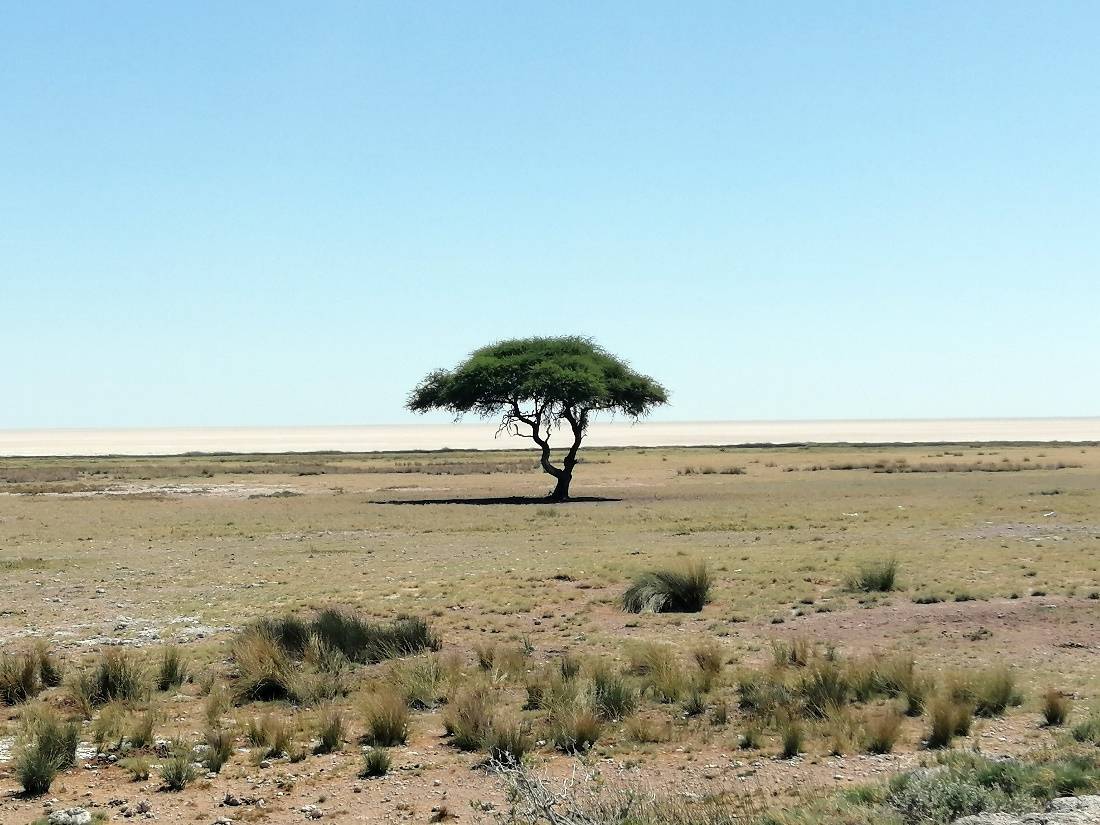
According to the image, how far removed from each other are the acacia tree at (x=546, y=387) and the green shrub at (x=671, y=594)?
1346 inches

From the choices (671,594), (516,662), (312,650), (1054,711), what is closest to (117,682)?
(312,650)

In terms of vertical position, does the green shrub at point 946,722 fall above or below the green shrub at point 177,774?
above

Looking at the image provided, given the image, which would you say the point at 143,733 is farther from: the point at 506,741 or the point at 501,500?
the point at 501,500

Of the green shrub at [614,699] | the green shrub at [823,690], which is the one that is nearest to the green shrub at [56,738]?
the green shrub at [614,699]

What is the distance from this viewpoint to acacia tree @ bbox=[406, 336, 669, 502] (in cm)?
5850

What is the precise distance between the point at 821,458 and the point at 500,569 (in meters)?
80.1

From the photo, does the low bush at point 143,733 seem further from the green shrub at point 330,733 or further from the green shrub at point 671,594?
the green shrub at point 671,594

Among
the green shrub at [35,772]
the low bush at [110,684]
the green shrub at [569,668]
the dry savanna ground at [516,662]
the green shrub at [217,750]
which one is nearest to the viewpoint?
the green shrub at [35,772]

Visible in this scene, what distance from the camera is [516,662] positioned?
15648 millimetres

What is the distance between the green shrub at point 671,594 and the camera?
21000 millimetres

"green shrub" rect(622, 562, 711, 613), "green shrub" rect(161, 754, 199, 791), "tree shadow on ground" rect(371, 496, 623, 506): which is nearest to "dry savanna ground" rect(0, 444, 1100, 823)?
"green shrub" rect(161, 754, 199, 791)

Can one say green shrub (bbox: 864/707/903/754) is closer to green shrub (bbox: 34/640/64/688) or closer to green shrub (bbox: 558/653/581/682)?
green shrub (bbox: 558/653/581/682)

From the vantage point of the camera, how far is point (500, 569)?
2736 cm

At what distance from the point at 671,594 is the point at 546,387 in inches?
1479
